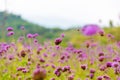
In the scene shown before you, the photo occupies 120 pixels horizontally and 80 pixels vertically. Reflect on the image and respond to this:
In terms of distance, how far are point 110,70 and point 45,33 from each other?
30.8 m

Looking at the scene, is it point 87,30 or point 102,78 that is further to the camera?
point 102,78

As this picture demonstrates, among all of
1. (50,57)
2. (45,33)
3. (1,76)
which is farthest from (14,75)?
(45,33)

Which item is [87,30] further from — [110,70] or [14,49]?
[14,49]

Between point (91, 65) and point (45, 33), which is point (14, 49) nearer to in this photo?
point (91, 65)

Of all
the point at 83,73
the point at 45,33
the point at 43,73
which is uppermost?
the point at 43,73

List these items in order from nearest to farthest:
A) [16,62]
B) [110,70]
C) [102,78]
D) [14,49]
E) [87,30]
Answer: [87,30], [102,78], [110,70], [16,62], [14,49]

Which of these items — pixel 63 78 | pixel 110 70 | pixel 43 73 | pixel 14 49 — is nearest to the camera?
pixel 43 73

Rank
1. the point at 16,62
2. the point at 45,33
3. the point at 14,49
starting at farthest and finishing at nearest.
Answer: the point at 45,33 < the point at 14,49 < the point at 16,62

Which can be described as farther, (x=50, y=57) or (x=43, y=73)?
(x=50, y=57)

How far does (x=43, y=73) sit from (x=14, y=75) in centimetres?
233

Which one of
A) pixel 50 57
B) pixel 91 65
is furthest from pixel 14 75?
pixel 50 57

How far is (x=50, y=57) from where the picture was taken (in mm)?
5871

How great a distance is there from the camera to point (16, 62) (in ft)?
16.6

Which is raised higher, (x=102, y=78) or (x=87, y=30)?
(x=87, y=30)
